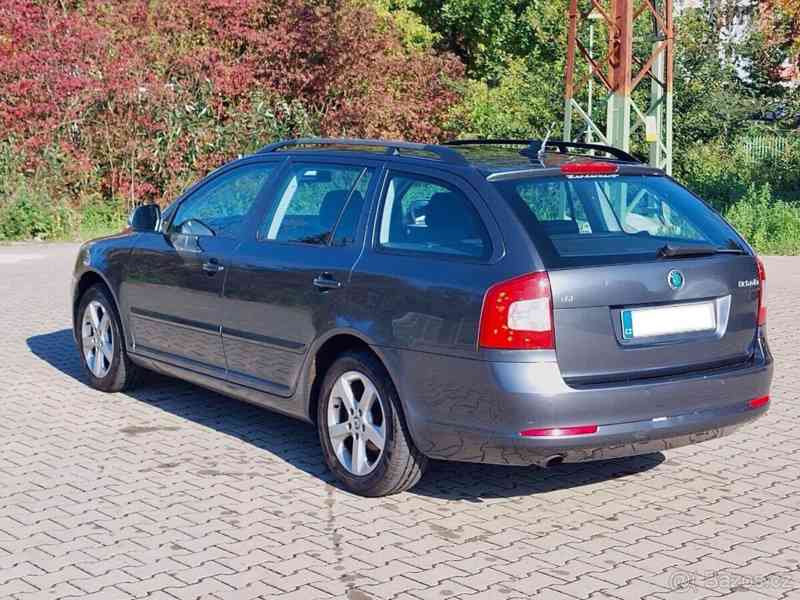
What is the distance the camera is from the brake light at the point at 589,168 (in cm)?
619

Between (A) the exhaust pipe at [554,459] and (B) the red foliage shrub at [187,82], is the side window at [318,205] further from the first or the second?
(B) the red foliage shrub at [187,82]

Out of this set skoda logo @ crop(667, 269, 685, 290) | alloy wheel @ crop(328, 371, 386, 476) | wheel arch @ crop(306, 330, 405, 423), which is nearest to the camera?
skoda logo @ crop(667, 269, 685, 290)

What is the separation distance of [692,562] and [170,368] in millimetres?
3681

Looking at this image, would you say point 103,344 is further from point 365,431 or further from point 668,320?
point 668,320

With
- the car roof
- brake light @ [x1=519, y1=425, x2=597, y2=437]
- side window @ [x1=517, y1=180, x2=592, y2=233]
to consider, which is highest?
the car roof

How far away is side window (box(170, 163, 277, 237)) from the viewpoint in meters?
7.30

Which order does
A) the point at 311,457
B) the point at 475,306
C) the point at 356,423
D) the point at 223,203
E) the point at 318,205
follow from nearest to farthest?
the point at 475,306 < the point at 356,423 < the point at 318,205 < the point at 311,457 < the point at 223,203

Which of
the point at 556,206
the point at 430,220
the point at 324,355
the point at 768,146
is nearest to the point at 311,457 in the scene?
the point at 324,355

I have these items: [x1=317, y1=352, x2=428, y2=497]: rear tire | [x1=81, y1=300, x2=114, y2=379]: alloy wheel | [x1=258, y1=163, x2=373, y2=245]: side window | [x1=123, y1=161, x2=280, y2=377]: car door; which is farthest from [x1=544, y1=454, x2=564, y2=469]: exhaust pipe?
[x1=81, y1=300, x2=114, y2=379]: alloy wheel

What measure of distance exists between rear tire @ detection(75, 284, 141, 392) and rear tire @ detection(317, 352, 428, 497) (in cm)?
239

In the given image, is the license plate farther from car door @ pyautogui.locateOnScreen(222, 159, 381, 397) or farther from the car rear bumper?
car door @ pyautogui.locateOnScreen(222, 159, 381, 397)

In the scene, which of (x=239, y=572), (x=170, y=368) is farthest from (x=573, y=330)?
(x=170, y=368)

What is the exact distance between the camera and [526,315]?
5.45 meters

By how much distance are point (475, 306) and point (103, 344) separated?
382 cm
